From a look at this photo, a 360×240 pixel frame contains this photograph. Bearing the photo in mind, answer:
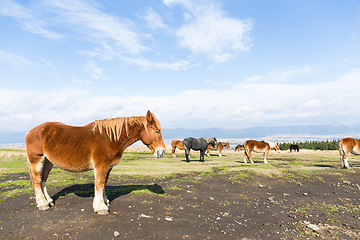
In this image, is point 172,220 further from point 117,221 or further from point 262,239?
point 262,239

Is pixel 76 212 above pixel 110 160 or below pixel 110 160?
below

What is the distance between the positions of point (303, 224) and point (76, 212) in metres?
7.49

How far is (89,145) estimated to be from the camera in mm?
6449

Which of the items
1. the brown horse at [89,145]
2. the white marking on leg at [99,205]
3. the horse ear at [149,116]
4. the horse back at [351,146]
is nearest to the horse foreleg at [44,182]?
the brown horse at [89,145]

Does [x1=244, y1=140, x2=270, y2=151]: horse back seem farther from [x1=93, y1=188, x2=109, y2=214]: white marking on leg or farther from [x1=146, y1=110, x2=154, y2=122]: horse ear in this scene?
[x1=93, y1=188, x2=109, y2=214]: white marking on leg

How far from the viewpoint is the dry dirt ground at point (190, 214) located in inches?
217

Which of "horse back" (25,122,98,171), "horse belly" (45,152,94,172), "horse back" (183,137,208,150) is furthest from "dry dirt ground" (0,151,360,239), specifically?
"horse back" (183,137,208,150)

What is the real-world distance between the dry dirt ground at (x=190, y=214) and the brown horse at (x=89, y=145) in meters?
0.72

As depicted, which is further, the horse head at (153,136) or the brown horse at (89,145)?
the horse head at (153,136)

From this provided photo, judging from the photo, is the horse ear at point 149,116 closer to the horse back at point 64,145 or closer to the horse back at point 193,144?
the horse back at point 64,145

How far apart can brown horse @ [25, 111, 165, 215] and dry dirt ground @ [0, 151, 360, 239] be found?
72 cm

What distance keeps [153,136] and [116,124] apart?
4.32ft

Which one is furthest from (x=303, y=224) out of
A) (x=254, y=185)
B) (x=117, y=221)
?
(x=117, y=221)

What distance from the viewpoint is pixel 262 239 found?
5680 mm
